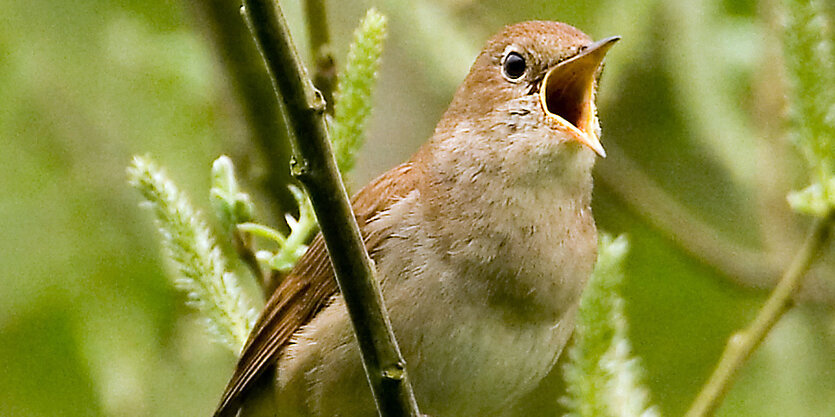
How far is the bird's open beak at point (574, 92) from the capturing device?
3295 millimetres

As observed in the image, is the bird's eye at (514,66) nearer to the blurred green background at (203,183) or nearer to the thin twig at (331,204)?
the blurred green background at (203,183)

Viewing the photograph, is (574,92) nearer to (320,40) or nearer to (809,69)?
(320,40)

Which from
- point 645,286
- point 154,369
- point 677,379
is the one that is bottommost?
point 677,379

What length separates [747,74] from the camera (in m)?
4.02

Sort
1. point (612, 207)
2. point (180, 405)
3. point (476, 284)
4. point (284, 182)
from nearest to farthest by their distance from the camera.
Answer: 1. point (476, 284)
2. point (180, 405)
3. point (284, 182)
4. point (612, 207)

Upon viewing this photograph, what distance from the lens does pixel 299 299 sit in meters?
3.48

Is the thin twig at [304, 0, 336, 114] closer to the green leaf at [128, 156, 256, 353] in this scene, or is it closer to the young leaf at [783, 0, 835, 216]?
the green leaf at [128, 156, 256, 353]

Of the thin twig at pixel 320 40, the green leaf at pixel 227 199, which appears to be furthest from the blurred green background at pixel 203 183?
the green leaf at pixel 227 199

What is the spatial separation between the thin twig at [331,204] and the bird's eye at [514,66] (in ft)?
A: 4.57

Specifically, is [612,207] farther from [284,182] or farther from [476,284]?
[476,284]

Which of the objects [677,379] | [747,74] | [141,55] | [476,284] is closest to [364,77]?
[476,284]

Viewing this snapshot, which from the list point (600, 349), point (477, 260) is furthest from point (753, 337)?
point (600, 349)

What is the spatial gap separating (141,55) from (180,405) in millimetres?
1097

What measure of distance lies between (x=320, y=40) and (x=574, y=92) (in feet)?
2.52
